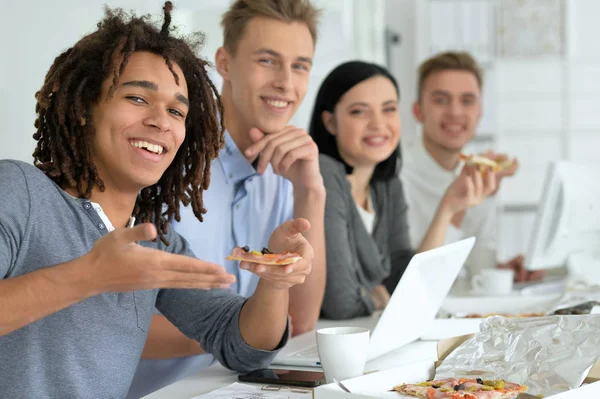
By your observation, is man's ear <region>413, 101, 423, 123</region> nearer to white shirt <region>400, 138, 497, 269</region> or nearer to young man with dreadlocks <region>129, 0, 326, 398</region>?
white shirt <region>400, 138, 497, 269</region>

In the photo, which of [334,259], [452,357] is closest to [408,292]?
[452,357]

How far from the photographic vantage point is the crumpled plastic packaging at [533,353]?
1022mm

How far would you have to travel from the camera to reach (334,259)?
1.99 m

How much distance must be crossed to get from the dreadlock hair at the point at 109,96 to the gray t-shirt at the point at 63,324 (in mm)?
60

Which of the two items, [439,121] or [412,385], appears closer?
[412,385]

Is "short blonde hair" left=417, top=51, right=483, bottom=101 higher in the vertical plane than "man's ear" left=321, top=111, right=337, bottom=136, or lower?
higher

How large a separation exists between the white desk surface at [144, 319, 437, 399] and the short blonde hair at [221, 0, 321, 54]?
2.89 feet

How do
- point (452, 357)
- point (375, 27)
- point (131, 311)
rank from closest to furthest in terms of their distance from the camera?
point (452, 357)
point (131, 311)
point (375, 27)

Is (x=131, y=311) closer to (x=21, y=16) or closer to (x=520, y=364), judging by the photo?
(x=520, y=364)

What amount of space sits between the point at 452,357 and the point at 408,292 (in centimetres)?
20

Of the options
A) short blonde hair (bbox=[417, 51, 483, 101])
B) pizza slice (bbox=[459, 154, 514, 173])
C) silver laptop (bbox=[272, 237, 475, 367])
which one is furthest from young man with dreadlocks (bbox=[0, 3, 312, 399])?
short blonde hair (bbox=[417, 51, 483, 101])

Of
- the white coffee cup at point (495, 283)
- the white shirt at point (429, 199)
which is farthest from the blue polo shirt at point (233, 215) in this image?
the white shirt at point (429, 199)

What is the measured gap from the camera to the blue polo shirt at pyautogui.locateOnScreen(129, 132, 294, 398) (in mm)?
1737

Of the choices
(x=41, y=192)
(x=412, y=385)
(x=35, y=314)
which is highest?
(x=41, y=192)
